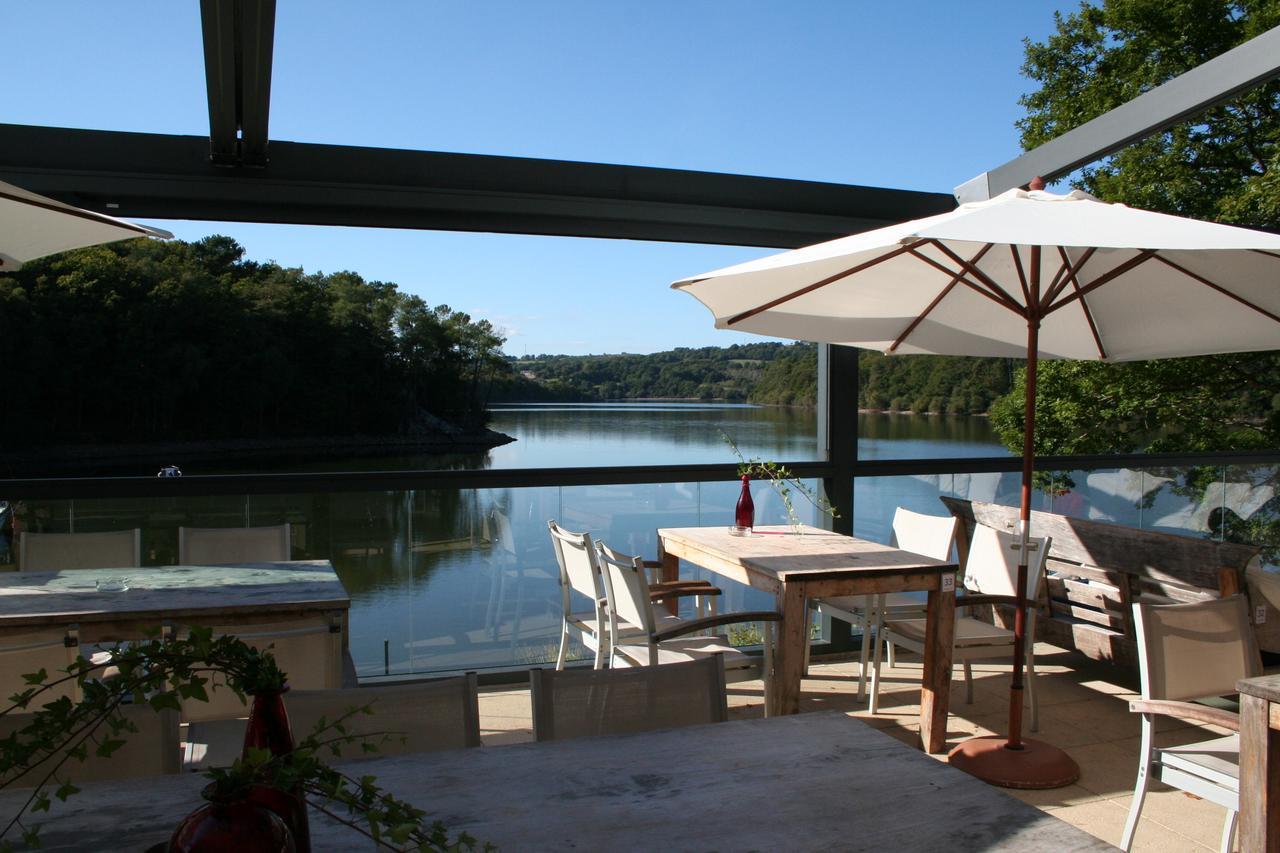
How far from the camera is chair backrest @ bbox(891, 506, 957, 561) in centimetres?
475

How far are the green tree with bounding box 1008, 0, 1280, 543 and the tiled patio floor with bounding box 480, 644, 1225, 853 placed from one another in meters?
10.0

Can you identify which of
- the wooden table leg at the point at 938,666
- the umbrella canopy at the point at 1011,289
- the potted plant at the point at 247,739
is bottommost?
the wooden table leg at the point at 938,666

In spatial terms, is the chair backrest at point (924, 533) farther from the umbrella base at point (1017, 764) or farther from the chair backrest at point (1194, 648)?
the chair backrest at point (1194, 648)

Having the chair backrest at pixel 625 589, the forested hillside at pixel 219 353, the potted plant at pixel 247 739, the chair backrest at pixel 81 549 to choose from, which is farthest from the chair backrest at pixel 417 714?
the forested hillside at pixel 219 353

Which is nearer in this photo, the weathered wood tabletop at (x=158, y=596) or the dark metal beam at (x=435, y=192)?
the weathered wood tabletop at (x=158, y=596)

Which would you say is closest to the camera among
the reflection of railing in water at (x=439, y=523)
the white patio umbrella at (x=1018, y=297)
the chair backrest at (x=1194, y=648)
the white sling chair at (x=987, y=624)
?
the chair backrest at (x=1194, y=648)

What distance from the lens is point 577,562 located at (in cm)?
418

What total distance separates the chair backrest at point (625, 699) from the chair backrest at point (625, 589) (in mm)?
1408

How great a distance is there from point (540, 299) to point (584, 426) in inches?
145

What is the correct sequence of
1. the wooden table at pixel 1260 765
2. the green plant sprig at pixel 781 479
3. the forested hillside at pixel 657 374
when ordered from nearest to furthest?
the wooden table at pixel 1260 765 → the green plant sprig at pixel 781 479 → the forested hillside at pixel 657 374

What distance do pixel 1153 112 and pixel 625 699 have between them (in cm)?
436

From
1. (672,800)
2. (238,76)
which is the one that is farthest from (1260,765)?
(238,76)

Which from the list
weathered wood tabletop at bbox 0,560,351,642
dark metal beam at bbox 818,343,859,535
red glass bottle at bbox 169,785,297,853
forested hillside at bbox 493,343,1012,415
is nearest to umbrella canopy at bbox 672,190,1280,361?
dark metal beam at bbox 818,343,859,535

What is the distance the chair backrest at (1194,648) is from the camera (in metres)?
2.75
